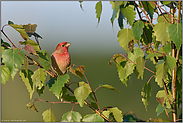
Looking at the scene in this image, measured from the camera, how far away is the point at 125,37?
4.83ft

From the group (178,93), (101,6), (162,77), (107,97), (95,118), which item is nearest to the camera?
(95,118)

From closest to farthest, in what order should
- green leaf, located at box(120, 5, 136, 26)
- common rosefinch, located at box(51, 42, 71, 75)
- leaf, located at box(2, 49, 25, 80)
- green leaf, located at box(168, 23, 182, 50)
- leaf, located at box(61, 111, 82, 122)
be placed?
leaf, located at box(2, 49, 25, 80)
leaf, located at box(61, 111, 82, 122)
green leaf, located at box(168, 23, 182, 50)
green leaf, located at box(120, 5, 136, 26)
common rosefinch, located at box(51, 42, 71, 75)

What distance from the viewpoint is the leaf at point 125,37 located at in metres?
1.45

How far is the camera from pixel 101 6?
1448mm

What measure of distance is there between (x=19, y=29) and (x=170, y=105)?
1239 mm

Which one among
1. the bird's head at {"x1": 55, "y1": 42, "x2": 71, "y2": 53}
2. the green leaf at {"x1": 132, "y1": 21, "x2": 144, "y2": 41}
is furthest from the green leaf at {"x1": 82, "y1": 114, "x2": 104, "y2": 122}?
the bird's head at {"x1": 55, "y1": 42, "x2": 71, "y2": 53}

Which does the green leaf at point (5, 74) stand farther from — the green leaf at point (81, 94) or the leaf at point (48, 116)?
the green leaf at point (81, 94)

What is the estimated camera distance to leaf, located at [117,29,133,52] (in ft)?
4.77

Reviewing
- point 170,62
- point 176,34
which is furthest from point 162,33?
point 170,62

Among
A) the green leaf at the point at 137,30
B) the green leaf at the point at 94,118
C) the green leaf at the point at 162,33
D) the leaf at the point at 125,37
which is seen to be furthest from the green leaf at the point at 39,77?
the green leaf at the point at 162,33

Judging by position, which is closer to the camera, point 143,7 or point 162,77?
point 162,77

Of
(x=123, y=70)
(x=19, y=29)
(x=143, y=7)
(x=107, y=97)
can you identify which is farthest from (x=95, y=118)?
(x=107, y=97)

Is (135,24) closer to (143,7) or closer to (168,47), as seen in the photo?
(143,7)

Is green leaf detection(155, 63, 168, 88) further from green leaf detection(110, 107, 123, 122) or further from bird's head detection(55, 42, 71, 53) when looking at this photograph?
bird's head detection(55, 42, 71, 53)
